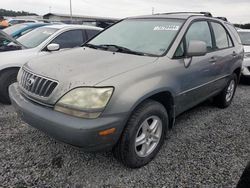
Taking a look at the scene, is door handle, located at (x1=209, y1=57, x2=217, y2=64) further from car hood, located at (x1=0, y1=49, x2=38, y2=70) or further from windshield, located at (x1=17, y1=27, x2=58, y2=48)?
windshield, located at (x1=17, y1=27, x2=58, y2=48)

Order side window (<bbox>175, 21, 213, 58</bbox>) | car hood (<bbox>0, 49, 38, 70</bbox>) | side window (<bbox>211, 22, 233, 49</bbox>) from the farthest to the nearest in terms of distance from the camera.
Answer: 1. car hood (<bbox>0, 49, 38, 70</bbox>)
2. side window (<bbox>211, 22, 233, 49</bbox>)
3. side window (<bbox>175, 21, 213, 58</bbox>)

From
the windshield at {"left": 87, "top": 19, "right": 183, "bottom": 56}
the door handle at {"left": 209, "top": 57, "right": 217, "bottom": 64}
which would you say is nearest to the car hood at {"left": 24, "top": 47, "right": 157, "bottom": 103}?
the windshield at {"left": 87, "top": 19, "right": 183, "bottom": 56}

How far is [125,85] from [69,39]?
3462 millimetres

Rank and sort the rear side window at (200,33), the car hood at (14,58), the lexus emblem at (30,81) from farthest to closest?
the car hood at (14,58)
the rear side window at (200,33)
the lexus emblem at (30,81)

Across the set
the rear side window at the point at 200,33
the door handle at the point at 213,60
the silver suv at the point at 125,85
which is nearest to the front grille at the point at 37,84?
the silver suv at the point at 125,85

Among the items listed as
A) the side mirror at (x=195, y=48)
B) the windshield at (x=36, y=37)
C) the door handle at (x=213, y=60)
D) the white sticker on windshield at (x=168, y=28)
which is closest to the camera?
the side mirror at (x=195, y=48)

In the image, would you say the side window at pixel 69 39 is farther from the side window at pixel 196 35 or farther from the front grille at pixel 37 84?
the side window at pixel 196 35

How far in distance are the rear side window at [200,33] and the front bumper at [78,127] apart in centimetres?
167

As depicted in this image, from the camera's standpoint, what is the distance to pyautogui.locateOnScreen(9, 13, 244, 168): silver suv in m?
2.08

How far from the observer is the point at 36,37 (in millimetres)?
5113

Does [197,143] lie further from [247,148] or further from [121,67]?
[121,67]

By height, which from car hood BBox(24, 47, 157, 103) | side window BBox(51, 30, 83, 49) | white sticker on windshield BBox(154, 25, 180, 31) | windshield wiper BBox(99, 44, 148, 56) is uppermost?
white sticker on windshield BBox(154, 25, 180, 31)

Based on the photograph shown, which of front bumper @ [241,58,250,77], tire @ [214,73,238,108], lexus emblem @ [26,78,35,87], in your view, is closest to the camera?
lexus emblem @ [26,78,35,87]

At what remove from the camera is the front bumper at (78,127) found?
2.00 meters
